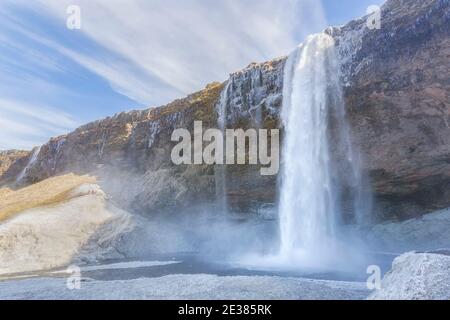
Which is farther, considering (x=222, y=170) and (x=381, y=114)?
(x=222, y=170)

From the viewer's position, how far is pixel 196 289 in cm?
1855

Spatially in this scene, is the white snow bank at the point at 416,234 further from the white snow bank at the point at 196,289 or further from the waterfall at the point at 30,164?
the waterfall at the point at 30,164

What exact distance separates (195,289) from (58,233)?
27.3 m

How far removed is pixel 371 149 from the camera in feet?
127

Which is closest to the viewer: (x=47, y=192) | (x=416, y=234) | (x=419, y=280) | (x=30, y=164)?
(x=419, y=280)

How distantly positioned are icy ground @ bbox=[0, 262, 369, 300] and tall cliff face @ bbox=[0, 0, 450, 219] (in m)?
21.9

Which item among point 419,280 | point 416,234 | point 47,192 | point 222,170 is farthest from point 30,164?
point 419,280

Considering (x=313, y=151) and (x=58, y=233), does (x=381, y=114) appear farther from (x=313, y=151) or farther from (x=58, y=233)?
(x=58, y=233)

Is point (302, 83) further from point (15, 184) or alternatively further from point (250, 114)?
point (15, 184)

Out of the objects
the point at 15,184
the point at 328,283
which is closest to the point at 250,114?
the point at 328,283

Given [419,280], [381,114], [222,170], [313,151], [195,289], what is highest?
[381,114]

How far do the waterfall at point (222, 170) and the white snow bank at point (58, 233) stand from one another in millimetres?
12239
